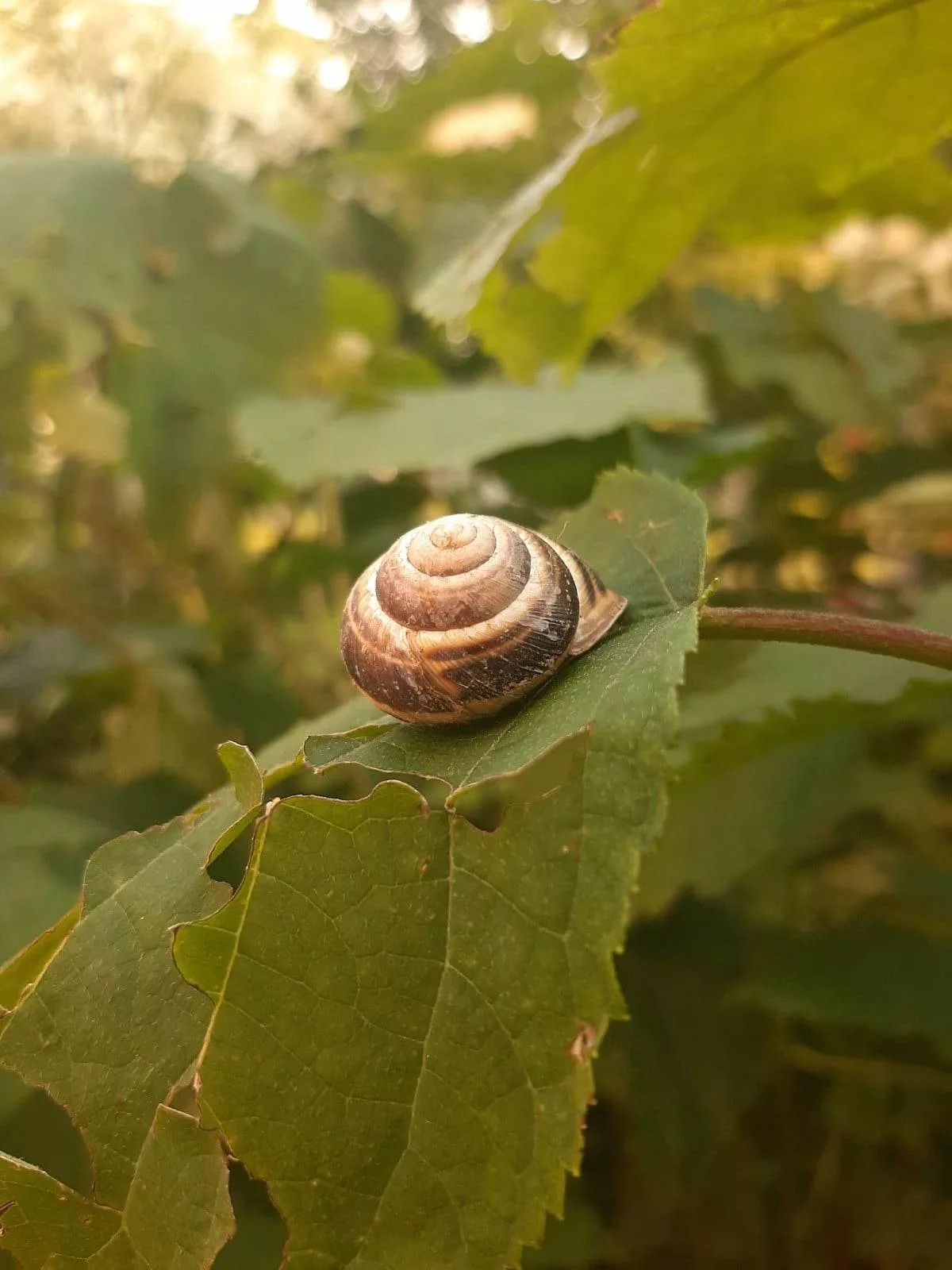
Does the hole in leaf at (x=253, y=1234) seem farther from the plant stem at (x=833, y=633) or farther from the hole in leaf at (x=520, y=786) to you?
the plant stem at (x=833, y=633)

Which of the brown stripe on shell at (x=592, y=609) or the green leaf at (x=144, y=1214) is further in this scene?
the brown stripe on shell at (x=592, y=609)

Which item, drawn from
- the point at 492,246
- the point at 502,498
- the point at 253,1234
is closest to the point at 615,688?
the point at 492,246

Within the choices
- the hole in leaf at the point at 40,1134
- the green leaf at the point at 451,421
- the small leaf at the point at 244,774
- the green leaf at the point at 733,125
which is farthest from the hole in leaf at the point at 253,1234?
the green leaf at the point at 733,125

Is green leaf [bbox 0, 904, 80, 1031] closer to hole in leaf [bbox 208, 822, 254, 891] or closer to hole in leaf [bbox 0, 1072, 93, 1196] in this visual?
hole in leaf [bbox 208, 822, 254, 891]

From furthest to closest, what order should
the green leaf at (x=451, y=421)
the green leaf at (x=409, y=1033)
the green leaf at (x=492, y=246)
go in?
the green leaf at (x=451, y=421)
the green leaf at (x=492, y=246)
the green leaf at (x=409, y=1033)

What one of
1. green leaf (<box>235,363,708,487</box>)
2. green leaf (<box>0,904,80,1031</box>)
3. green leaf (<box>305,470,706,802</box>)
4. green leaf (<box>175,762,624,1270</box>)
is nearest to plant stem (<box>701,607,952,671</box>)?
green leaf (<box>305,470,706,802</box>)

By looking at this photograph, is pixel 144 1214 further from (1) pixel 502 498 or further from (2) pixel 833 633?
(1) pixel 502 498

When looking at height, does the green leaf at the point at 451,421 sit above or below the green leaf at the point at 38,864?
above
